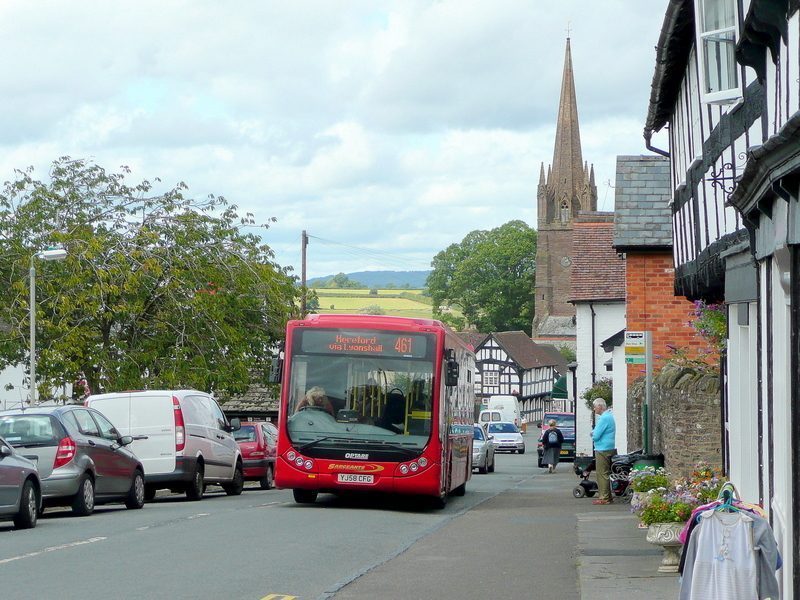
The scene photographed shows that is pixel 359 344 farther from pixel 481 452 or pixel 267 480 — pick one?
pixel 481 452

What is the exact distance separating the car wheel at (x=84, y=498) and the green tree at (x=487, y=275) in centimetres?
9332

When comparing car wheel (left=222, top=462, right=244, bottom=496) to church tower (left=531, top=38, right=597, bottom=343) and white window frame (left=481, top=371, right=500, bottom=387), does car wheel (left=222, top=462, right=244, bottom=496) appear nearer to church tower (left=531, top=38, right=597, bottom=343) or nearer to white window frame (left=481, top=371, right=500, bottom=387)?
white window frame (left=481, top=371, right=500, bottom=387)

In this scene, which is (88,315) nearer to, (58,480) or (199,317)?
(199,317)

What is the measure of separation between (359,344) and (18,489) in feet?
19.7

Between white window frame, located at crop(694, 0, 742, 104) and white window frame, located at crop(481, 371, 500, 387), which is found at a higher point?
white window frame, located at crop(481, 371, 500, 387)

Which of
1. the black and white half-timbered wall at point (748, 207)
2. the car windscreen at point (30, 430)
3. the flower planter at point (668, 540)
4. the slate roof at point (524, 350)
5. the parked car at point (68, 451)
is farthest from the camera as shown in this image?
the slate roof at point (524, 350)

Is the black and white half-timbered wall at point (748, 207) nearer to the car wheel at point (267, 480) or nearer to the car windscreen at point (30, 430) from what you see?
the car windscreen at point (30, 430)

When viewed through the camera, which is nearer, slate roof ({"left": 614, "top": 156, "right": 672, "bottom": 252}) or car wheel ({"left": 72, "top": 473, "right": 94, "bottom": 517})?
car wheel ({"left": 72, "top": 473, "right": 94, "bottom": 517})

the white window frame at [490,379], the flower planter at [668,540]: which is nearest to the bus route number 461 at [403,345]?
the flower planter at [668,540]

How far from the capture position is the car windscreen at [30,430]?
60.2 ft

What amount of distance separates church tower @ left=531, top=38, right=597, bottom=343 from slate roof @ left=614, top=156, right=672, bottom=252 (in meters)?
89.2

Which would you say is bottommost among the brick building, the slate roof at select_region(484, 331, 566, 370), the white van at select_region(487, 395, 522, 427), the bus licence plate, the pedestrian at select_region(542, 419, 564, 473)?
the bus licence plate

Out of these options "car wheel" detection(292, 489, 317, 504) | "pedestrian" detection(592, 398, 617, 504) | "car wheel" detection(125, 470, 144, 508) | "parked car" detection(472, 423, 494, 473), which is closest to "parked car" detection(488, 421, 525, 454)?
"parked car" detection(472, 423, 494, 473)

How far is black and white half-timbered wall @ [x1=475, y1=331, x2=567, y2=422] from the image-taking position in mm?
115438
